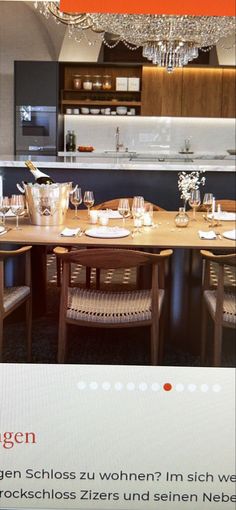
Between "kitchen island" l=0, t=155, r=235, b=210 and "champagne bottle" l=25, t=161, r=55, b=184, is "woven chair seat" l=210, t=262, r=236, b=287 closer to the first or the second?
"kitchen island" l=0, t=155, r=235, b=210

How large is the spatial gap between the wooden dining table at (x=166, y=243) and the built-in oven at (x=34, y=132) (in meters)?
0.35

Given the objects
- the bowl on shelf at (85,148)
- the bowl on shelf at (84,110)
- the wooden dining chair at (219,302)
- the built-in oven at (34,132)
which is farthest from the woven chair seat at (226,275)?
the bowl on shelf at (84,110)

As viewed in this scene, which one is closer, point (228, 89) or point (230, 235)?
point (230, 235)

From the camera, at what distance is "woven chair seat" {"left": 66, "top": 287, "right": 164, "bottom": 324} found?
113cm

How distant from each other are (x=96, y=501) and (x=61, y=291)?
1.18 ft

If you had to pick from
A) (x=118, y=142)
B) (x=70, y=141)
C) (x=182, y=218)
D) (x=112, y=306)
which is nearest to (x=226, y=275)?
(x=182, y=218)

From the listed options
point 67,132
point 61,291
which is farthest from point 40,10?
point 67,132

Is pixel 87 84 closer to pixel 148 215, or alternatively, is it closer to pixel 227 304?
pixel 148 215

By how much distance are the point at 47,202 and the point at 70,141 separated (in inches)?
133

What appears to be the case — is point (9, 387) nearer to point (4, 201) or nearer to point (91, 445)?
point (91, 445)

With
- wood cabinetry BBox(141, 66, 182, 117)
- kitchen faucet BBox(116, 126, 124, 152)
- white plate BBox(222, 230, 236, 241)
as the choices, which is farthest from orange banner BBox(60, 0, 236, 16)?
kitchen faucet BBox(116, 126, 124, 152)

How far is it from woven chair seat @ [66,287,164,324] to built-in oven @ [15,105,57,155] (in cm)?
34

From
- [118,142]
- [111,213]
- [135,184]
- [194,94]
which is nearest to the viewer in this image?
[111,213]

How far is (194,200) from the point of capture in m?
1.05
